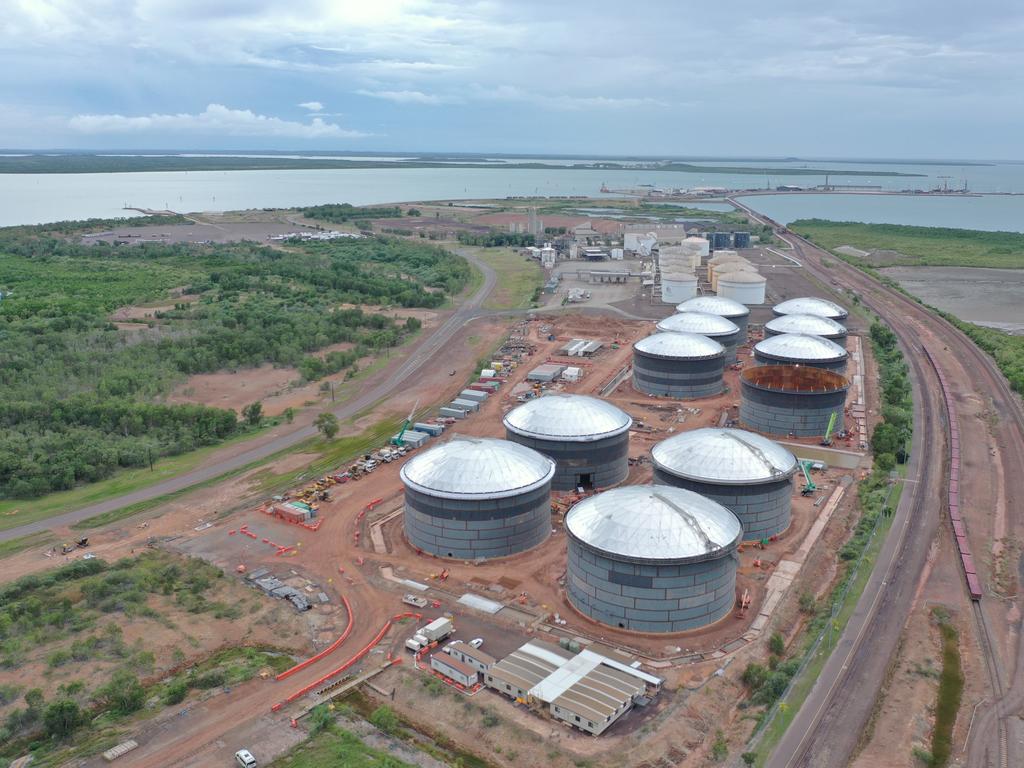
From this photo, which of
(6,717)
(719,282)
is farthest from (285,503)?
(719,282)

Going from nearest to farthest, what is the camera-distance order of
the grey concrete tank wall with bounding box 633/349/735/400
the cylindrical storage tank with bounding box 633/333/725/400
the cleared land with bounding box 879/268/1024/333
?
1. the cylindrical storage tank with bounding box 633/333/725/400
2. the grey concrete tank wall with bounding box 633/349/735/400
3. the cleared land with bounding box 879/268/1024/333

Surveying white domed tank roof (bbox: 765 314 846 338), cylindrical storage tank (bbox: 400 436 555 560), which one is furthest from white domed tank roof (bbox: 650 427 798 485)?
white domed tank roof (bbox: 765 314 846 338)

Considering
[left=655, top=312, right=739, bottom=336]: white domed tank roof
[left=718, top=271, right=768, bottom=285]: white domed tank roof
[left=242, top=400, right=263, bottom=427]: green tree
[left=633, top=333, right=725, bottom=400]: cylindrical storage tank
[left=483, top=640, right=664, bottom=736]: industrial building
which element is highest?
[left=718, top=271, right=768, bottom=285]: white domed tank roof

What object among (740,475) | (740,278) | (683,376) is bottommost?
(683,376)

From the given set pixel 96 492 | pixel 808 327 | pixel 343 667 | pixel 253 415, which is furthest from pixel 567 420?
pixel 808 327

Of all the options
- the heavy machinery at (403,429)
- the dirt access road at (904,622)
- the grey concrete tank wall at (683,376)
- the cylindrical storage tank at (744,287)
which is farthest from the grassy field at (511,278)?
the dirt access road at (904,622)

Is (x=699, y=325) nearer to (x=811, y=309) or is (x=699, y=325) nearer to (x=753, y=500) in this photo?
(x=811, y=309)

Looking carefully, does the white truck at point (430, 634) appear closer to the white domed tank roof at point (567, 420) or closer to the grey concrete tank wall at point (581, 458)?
the grey concrete tank wall at point (581, 458)

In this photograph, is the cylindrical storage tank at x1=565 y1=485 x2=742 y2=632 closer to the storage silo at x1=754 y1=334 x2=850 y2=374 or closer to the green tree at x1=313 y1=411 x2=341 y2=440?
the green tree at x1=313 y1=411 x2=341 y2=440
